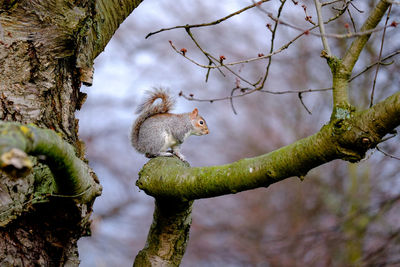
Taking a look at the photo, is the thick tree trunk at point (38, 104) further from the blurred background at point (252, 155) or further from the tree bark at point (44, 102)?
the blurred background at point (252, 155)

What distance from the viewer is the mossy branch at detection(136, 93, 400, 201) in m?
1.30

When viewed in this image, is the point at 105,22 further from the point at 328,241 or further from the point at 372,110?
the point at 328,241

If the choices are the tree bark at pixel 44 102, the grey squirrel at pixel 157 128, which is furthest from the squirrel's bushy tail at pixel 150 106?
the tree bark at pixel 44 102

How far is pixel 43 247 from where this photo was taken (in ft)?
5.57

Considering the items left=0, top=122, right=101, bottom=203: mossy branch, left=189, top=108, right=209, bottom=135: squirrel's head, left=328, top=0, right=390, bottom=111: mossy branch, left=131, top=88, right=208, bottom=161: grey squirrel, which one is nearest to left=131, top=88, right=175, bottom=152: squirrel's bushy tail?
left=131, top=88, right=208, bottom=161: grey squirrel

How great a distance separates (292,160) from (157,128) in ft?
5.04

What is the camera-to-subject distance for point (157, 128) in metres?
2.84

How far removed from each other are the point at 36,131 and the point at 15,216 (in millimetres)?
585

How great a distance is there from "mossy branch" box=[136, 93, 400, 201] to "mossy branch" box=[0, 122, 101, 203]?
10.5 inches

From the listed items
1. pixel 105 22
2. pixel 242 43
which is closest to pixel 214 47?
pixel 242 43

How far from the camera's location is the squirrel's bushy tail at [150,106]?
2.88 meters

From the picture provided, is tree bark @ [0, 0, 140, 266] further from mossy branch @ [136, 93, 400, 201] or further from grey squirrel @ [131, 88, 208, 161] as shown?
grey squirrel @ [131, 88, 208, 161]

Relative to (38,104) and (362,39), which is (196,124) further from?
(362,39)

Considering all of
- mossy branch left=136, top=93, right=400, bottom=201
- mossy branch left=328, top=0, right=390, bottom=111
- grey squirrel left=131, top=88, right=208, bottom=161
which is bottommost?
mossy branch left=136, top=93, right=400, bottom=201
